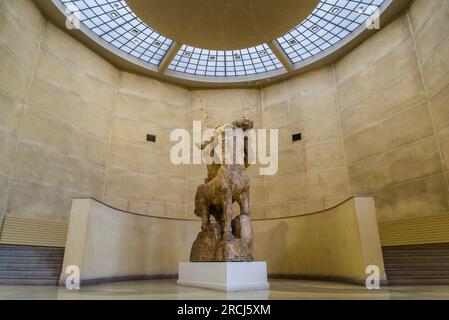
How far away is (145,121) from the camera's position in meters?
19.6

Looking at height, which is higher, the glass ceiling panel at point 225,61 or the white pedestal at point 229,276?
the glass ceiling panel at point 225,61

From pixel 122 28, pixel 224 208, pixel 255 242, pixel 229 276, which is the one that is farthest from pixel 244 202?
pixel 122 28

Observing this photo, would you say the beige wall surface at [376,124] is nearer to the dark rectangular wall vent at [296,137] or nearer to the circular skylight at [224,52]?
the dark rectangular wall vent at [296,137]

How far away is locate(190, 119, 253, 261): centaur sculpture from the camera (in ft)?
29.3

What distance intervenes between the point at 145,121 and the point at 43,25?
761cm

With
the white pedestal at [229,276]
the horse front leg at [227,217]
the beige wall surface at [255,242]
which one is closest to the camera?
the white pedestal at [229,276]

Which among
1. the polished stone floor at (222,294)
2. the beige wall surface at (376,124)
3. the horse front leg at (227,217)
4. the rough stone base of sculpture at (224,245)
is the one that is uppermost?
the beige wall surface at (376,124)

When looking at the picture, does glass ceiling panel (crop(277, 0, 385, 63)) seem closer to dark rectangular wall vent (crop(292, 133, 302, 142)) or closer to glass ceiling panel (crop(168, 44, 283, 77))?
glass ceiling panel (crop(168, 44, 283, 77))

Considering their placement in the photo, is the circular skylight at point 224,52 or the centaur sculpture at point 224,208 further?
the circular skylight at point 224,52

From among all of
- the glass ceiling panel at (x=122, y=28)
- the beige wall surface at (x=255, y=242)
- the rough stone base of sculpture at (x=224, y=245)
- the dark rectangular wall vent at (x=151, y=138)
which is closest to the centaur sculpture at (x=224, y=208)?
the rough stone base of sculpture at (x=224, y=245)

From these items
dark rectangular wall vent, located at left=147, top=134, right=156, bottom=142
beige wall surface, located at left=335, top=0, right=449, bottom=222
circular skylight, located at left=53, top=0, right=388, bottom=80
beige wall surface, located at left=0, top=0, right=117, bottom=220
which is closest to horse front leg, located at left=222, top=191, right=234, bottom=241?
beige wall surface, located at left=335, top=0, right=449, bottom=222

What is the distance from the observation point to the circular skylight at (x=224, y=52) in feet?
54.5

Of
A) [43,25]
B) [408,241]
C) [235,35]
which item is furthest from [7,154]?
[408,241]

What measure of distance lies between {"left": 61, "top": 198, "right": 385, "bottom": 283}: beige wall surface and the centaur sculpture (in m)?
3.68
